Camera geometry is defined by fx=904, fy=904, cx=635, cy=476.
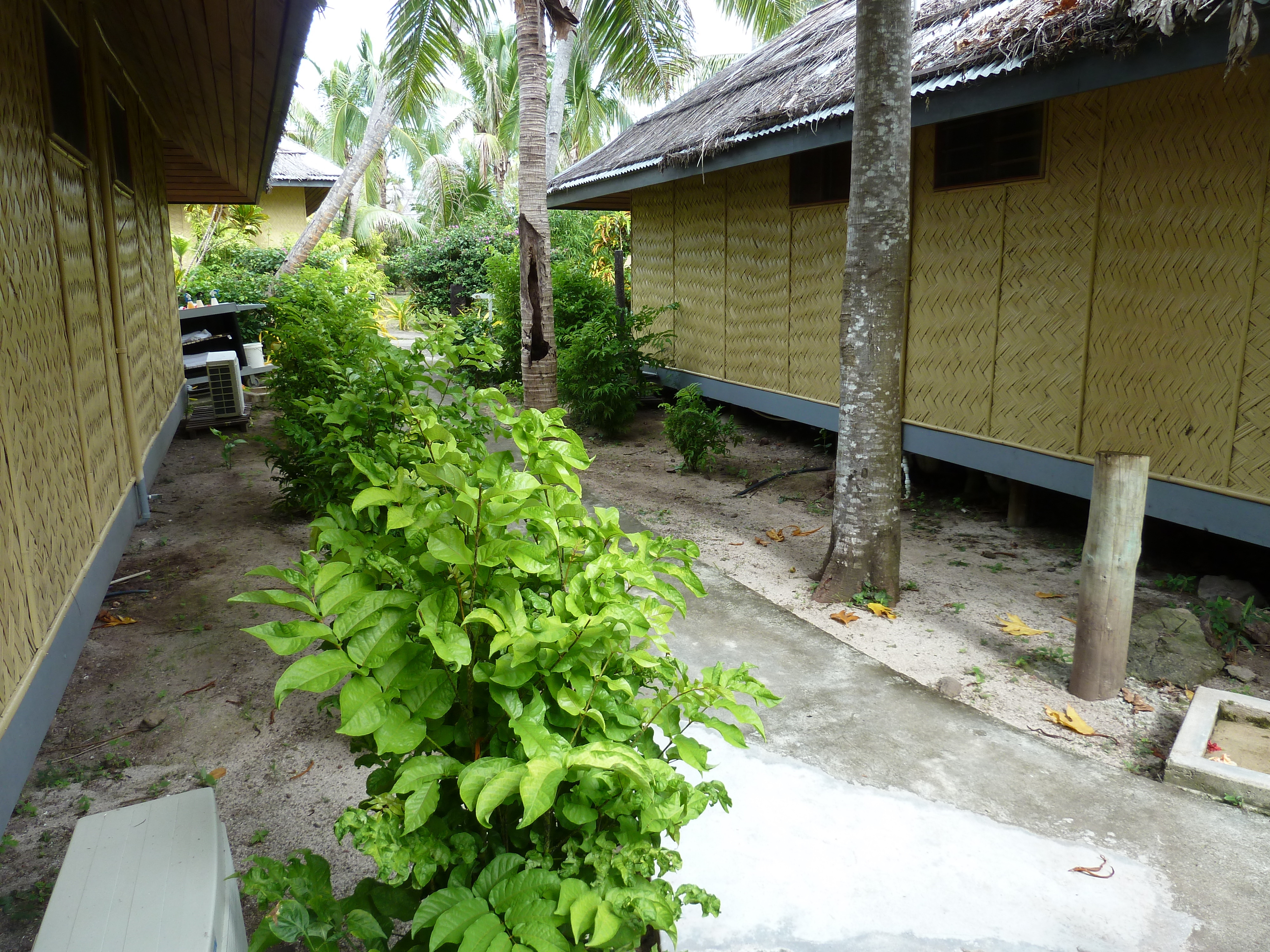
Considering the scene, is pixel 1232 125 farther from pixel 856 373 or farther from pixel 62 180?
pixel 62 180

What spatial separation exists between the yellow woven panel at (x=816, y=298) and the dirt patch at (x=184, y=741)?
5.05 metres

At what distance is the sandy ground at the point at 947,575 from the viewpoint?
438cm

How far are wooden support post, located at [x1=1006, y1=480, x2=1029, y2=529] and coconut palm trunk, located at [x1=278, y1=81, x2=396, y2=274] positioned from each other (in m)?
11.9

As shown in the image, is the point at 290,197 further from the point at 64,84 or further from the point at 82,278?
the point at 82,278

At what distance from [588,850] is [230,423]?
1077 centimetres

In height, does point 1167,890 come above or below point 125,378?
below

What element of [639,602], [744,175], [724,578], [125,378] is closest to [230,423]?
[125,378]

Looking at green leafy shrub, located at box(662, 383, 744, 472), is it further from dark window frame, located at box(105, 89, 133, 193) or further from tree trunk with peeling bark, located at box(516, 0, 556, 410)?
dark window frame, located at box(105, 89, 133, 193)

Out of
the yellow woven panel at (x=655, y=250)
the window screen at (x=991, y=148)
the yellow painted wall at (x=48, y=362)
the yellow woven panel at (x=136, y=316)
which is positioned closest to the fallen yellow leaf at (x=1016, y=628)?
the window screen at (x=991, y=148)

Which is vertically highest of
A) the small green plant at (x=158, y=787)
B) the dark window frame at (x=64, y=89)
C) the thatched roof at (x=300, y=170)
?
the thatched roof at (x=300, y=170)

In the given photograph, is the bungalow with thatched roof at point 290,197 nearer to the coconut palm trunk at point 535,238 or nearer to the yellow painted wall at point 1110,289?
the coconut palm trunk at point 535,238

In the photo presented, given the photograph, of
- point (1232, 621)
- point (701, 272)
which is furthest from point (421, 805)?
point (701, 272)

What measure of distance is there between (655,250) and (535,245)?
434 centimetres

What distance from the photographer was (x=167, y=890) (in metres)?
1.96
